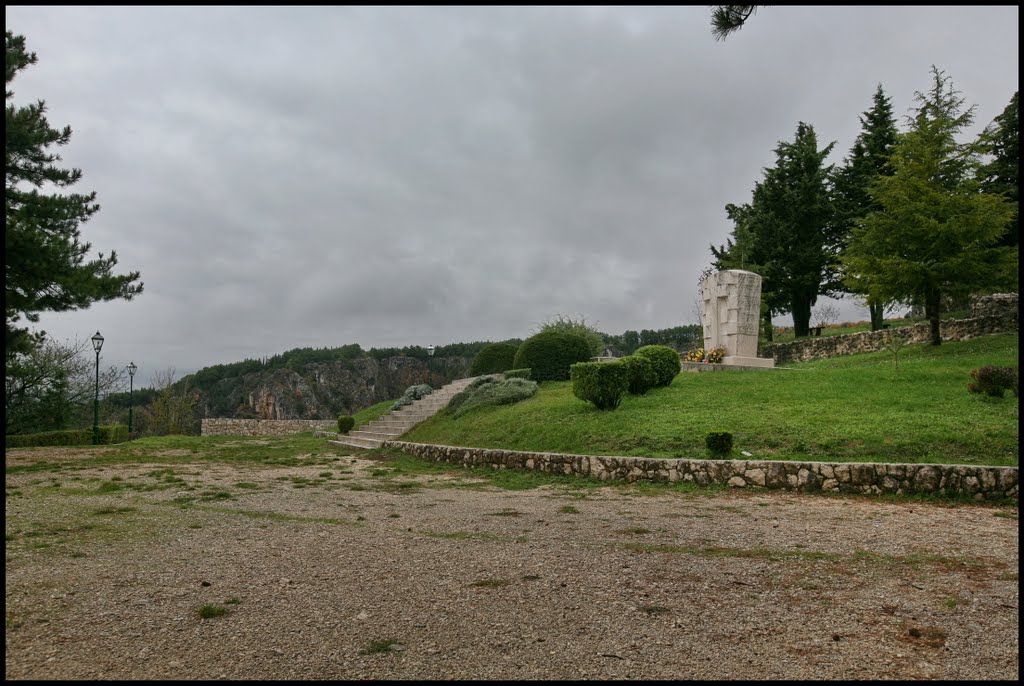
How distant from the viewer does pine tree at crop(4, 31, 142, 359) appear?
11148 mm

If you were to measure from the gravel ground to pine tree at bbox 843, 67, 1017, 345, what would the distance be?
14.1 metres

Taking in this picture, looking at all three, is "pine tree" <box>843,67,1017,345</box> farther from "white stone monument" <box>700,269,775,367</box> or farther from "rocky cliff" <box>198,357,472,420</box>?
"rocky cliff" <box>198,357,472,420</box>

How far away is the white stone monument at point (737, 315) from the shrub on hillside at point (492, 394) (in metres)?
6.58

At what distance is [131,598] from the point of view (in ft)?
12.6

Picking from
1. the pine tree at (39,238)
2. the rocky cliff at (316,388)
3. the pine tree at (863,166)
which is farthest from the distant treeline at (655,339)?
the pine tree at (39,238)

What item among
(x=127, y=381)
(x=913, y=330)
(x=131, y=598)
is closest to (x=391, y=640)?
(x=131, y=598)

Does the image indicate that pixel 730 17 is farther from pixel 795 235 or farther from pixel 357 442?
pixel 795 235

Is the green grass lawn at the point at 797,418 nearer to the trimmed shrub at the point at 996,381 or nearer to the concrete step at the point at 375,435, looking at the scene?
the trimmed shrub at the point at 996,381

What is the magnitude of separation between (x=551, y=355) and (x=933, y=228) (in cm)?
1261

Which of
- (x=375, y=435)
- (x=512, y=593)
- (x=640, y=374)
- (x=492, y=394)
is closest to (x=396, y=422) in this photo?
(x=375, y=435)

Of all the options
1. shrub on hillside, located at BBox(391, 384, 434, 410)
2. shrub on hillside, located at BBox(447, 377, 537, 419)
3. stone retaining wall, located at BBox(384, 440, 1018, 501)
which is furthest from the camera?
shrub on hillside, located at BBox(391, 384, 434, 410)

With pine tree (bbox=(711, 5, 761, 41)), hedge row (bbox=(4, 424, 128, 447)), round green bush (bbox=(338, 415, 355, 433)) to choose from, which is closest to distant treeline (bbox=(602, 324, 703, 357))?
round green bush (bbox=(338, 415, 355, 433))

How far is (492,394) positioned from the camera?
18.4 meters

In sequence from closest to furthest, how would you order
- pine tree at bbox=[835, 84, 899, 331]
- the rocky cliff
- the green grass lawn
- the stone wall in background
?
1. the green grass lawn
2. the stone wall in background
3. pine tree at bbox=[835, 84, 899, 331]
4. the rocky cliff
